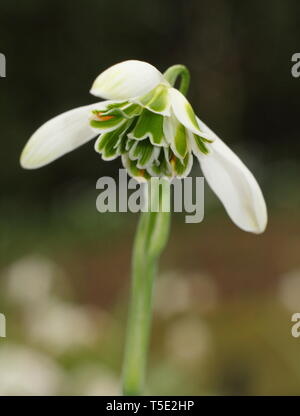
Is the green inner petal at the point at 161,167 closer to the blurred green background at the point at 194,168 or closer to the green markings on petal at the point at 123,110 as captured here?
the green markings on petal at the point at 123,110

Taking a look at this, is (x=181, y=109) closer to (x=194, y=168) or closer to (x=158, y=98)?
(x=158, y=98)

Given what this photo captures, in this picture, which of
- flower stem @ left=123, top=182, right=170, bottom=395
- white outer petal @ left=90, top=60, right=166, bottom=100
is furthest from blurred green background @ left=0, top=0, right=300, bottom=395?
white outer petal @ left=90, top=60, right=166, bottom=100

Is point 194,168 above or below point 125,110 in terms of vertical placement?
above

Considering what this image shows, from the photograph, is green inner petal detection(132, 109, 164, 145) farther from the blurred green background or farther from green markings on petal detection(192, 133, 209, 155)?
the blurred green background

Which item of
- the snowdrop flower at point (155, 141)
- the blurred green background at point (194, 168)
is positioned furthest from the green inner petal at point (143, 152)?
the blurred green background at point (194, 168)

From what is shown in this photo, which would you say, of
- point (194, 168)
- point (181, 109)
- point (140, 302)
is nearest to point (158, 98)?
point (181, 109)

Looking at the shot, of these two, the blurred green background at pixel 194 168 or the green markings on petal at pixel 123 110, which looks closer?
the green markings on petal at pixel 123 110

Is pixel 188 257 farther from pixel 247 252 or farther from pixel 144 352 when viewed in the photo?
pixel 144 352
